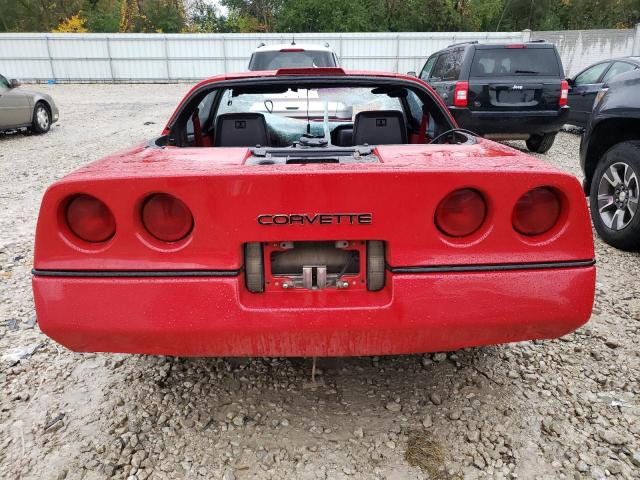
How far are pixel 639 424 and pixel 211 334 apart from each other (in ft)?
5.95

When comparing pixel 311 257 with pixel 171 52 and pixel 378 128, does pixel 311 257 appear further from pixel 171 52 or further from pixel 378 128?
pixel 171 52

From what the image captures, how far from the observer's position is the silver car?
9891mm

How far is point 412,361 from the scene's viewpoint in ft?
8.46

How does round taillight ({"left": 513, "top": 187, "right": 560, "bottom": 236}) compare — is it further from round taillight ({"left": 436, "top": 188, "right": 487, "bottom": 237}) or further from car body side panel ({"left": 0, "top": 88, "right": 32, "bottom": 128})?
car body side panel ({"left": 0, "top": 88, "right": 32, "bottom": 128})

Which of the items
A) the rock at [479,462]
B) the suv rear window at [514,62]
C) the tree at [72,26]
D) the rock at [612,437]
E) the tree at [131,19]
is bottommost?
the rock at [479,462]

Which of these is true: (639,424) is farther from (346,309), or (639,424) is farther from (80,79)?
(80,79)

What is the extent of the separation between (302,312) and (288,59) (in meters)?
7.05

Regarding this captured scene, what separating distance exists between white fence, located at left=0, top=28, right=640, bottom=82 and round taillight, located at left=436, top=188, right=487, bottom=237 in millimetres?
24640

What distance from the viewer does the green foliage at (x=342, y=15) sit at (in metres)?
35.2

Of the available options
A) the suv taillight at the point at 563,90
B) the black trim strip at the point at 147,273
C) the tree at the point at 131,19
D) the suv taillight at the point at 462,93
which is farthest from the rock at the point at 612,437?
the tree at the point at 131,19

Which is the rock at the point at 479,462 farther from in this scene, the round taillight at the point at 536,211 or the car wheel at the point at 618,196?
the car wheel at the point at 618,196

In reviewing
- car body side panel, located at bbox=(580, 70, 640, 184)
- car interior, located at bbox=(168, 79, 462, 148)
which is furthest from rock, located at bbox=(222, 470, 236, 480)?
car body side panel, located at bbox=(580, 70, 640, 184)

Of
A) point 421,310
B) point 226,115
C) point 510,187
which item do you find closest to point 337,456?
point 421,310

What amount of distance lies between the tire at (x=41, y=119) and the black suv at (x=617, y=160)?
1072cm
